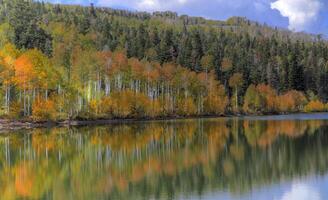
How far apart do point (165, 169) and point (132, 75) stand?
74.1 m

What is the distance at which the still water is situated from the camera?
24.1m

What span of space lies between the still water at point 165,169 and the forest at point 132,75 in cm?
3157

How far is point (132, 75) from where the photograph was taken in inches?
4117

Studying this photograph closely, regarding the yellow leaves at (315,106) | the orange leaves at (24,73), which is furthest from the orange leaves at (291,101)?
the orange leaves at (24,73)

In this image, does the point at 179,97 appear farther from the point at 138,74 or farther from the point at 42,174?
the point at 42,174

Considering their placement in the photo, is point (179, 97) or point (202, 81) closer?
point (179, 97)

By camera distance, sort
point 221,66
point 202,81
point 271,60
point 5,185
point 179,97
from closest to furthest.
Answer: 1. point 5,185
2. point 179,97
3. point 202,81
4. point 221,66
5. point 271,60

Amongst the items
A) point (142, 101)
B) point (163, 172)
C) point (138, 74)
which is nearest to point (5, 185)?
point (163, 172)

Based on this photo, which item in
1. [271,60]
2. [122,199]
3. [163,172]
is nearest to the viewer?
[122,199]

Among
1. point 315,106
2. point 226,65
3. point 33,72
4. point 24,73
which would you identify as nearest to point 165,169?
point 24,73

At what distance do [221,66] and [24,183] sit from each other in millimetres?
132201

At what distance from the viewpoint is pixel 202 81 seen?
5108 inches

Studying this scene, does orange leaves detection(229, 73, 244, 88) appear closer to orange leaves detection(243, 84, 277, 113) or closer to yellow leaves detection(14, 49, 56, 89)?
orange leaves detection(243, 84, 277, 113)

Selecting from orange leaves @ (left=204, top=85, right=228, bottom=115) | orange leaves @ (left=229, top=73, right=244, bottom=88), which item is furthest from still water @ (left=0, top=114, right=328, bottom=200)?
orange leaves @ (left=229, top=73, right=244, bottom=88)
